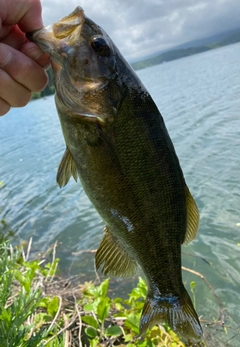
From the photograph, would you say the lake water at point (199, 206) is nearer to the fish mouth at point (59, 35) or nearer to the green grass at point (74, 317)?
the green grass at point (74, 317)

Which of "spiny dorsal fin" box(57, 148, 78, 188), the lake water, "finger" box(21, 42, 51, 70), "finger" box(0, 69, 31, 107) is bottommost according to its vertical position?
the lake water

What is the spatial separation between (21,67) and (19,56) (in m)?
0.07

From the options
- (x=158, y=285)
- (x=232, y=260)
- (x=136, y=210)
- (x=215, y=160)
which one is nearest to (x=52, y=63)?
(x=136, y=210)

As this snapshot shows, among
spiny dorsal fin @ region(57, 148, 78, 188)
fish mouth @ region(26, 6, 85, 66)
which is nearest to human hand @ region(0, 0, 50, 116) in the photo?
fish mouth @ region(26, 6, 85, 66)

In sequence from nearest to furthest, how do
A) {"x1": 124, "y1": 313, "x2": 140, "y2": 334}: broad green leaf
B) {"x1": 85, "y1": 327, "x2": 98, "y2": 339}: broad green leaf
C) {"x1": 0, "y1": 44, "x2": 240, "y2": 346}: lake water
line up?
1. {"x1": 124, "y1": 313, "x2": 140, "y2": 334}: broad green leaf
2. {"x1": 85, "y1": 327, "x2": 98, "y2": 339}: broad green leaf
3. {"x1": 0, "y1": 44, "x2": 240, "y2": 346}: lake water

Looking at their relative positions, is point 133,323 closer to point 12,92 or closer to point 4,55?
point 12,92

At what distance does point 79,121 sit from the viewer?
6.84 ft

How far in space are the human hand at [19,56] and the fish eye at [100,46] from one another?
0.35 m

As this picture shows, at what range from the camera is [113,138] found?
2.06 m

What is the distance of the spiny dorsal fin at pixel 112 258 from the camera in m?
2.41

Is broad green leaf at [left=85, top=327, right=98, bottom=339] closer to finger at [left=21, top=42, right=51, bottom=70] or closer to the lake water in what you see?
the lake water

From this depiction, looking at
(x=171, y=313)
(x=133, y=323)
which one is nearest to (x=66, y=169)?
(x=171, y=313)

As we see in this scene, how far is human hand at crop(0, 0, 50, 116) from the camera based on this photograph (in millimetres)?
2156

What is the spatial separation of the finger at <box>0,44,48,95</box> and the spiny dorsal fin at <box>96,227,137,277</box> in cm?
115
